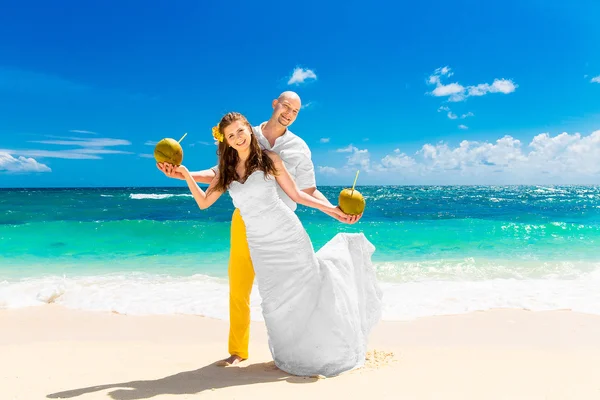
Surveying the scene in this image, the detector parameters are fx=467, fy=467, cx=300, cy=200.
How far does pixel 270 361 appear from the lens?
414 centimetres

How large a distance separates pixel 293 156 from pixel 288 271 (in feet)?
3.04

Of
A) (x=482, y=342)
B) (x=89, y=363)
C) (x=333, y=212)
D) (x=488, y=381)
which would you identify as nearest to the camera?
(x=488, y=381)

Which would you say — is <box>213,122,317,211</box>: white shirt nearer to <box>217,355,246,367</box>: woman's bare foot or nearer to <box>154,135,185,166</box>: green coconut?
<box>154,135,185,166</box>: green coconut

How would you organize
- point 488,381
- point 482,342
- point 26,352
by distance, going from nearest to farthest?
point 488,381
point 26,352
point 482,342

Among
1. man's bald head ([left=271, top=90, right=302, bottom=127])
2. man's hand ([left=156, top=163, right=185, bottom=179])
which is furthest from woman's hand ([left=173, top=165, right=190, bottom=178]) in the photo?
man's bald head ([left=271, top=90, right=302, bottom=127])

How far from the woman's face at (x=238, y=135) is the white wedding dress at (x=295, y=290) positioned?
24 centimetres

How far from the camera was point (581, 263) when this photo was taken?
1079 centimetres

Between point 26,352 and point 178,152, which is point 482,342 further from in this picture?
point 26,352

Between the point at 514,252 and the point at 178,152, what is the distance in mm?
11277

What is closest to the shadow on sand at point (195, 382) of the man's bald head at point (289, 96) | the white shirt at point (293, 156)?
the white shirt at point (293, 156)

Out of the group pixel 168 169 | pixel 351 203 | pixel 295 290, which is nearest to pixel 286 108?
pixel 351 203

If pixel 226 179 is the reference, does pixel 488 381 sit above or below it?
below

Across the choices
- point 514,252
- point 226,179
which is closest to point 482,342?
point 226,179

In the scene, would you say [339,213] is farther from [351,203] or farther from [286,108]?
[286,108]
